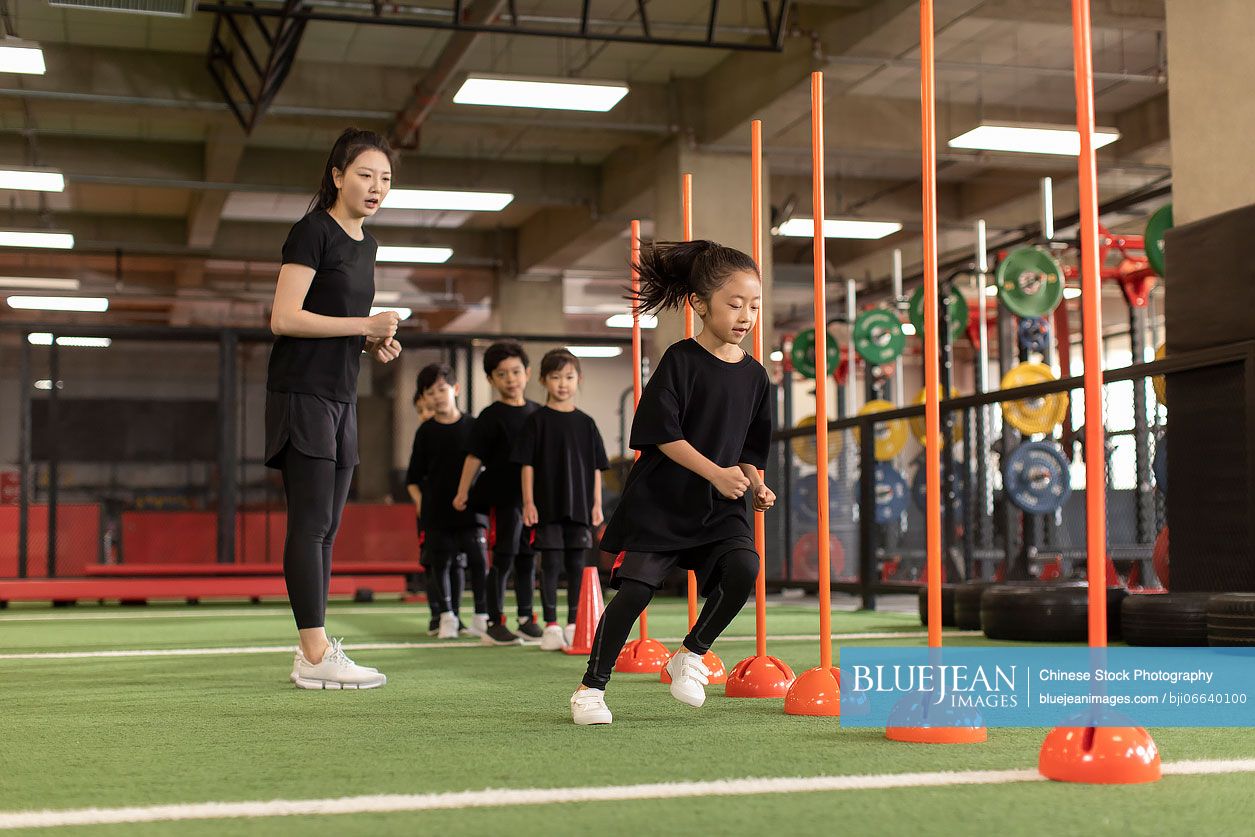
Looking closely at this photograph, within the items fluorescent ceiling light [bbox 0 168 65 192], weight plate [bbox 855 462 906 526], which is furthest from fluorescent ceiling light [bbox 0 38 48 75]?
weight plate [bbox 855 462 906 526]

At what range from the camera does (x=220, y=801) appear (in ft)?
6.84

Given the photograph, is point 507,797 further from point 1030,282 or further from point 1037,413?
point 1030,282

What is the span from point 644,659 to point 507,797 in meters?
2.20

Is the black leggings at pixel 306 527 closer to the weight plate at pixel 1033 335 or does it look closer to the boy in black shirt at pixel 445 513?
the boy in black shirt at pixel 445 513

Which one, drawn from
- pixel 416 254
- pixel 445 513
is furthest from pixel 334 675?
pixel 416 254

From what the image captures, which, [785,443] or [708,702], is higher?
[785,443]

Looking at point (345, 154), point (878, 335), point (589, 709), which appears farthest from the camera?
point (878, 335)

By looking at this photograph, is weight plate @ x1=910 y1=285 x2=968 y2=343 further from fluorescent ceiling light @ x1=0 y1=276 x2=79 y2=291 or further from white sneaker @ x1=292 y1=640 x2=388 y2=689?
fluorescent ceiling light @ x1=0 y1=276 x2=79 y2=291

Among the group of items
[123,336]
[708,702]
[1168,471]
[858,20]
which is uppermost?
[858,20]

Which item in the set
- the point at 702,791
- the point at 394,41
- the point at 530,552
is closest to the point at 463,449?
the point at 530,552

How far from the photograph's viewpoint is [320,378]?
3764 millimetres

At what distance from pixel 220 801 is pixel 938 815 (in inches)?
42.9

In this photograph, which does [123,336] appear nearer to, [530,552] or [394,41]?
[394,41]

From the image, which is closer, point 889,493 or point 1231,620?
point 1231,620
